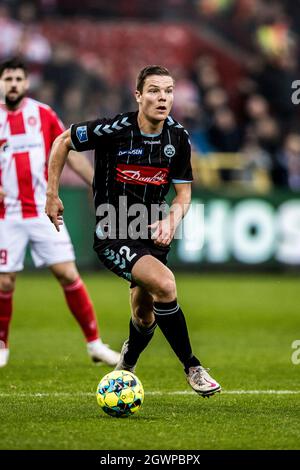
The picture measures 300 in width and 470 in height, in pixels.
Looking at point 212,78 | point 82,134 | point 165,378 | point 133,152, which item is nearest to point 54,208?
point 82,134

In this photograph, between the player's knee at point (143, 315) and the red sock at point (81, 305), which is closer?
the player's knee at point (143, 315)


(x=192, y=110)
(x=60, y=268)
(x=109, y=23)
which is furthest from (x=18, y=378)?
(x=109, y=23)

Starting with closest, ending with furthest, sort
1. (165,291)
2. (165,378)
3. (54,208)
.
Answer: (165,291), (54,208), (165,378)

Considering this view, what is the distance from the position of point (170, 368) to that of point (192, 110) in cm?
903

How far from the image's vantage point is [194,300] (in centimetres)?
1352

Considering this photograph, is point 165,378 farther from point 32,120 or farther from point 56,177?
point 32,120

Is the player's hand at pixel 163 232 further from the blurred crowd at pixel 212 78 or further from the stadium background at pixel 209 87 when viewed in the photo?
the blurred crowd at pixel 212 78

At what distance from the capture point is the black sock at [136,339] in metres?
6.88

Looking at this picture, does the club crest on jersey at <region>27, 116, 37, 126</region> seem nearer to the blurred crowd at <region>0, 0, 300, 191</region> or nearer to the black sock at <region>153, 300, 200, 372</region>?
the black sock at <region>153, 300, 200, 372</region>

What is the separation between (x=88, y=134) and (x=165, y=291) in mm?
1117

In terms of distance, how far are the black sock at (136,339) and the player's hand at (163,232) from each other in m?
0.67

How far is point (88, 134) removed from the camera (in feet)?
21.9

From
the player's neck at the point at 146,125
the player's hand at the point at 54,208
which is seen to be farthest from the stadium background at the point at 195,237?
the player's neck at the point at 146,125
